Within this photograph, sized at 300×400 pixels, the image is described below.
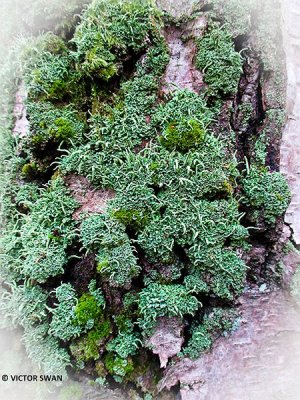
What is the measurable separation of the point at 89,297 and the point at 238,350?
0.80 meters

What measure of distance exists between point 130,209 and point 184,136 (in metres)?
0.47

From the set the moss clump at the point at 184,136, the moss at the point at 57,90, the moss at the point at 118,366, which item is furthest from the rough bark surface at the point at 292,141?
the moss at the point at 57,90

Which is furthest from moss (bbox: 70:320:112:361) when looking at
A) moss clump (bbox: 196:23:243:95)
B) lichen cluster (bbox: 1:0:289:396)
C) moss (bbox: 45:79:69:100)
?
moss clump (bbox: 196:23:243:95)

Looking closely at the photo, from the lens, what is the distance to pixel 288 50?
1.97 meters

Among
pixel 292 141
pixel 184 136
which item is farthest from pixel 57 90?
pixel 292 141

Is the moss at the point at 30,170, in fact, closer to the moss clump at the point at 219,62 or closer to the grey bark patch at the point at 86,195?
→ the grey bark patch at the point at 86,195

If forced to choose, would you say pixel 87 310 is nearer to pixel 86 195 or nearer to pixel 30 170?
pixel 86 195

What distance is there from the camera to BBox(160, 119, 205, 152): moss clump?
1775 mm

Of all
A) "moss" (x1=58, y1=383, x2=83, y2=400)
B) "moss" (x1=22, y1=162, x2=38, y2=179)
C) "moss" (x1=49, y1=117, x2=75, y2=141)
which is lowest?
"moss" (x1=58, y1=383, x2=83, y2=400)

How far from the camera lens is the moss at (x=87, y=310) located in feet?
5.69

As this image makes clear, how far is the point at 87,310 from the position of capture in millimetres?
1743

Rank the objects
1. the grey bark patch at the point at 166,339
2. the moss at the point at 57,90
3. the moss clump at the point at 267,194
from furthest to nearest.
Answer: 1. the moss at the point at 57,90
2. the moss clump at the point at 267,194
3. the grey bark patch at the point at 166,339

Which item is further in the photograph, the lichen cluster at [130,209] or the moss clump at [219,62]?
the moss clump at [219,62]

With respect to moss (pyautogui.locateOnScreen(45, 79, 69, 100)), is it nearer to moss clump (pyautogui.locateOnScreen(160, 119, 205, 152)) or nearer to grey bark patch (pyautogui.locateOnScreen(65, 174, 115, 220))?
grey bark patch (pyautogui.locateOnScreen(65, 174, 115, 220))
